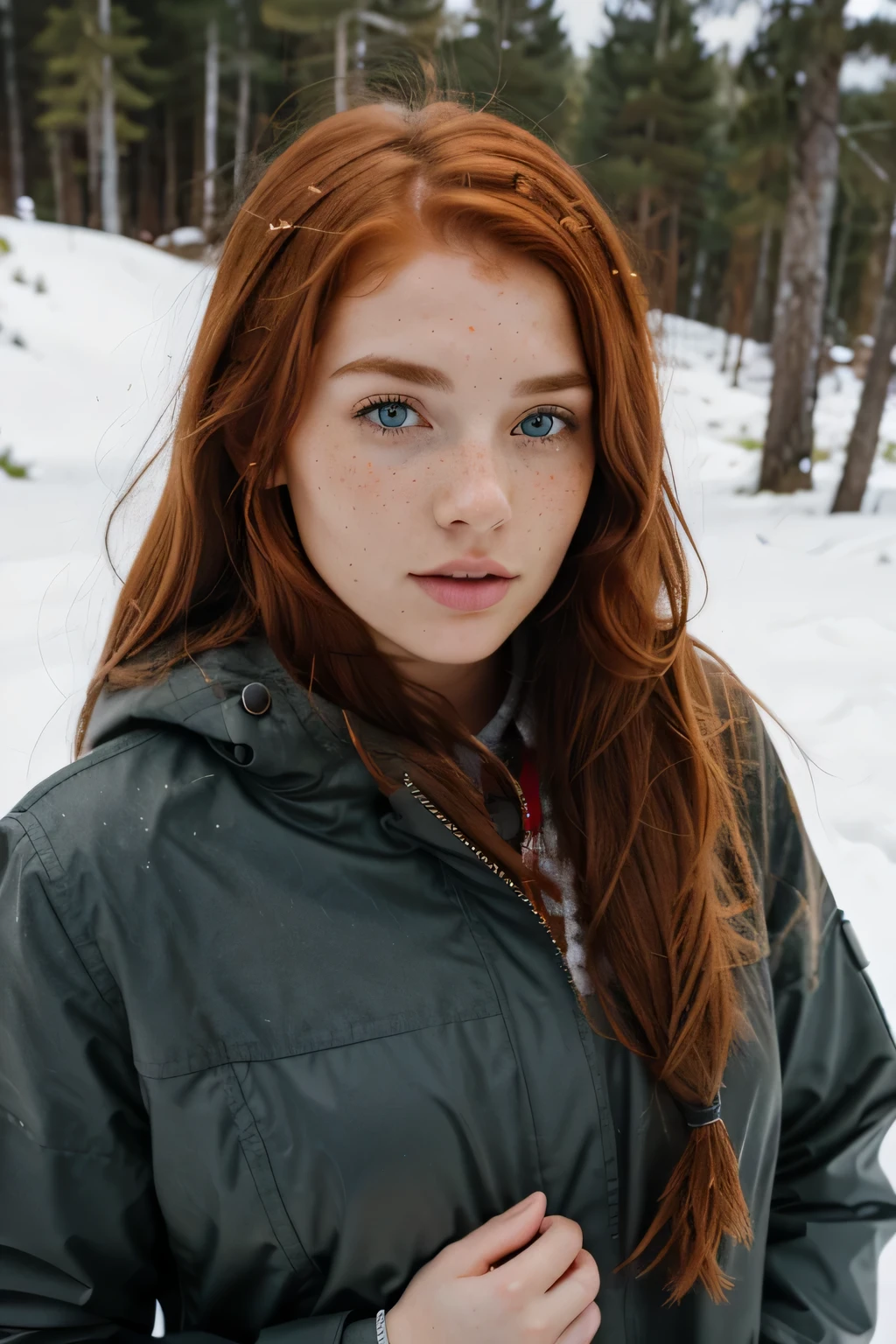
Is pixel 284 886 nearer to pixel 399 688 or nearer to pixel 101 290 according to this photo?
pixel 399 688

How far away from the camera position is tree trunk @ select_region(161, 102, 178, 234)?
2.37 meters

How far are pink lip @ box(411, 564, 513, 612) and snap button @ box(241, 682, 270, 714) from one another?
0.16 metres

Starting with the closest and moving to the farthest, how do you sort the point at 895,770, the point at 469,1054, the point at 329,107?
the point at 469,1054 → the point at 329,107 → the point at 895,770

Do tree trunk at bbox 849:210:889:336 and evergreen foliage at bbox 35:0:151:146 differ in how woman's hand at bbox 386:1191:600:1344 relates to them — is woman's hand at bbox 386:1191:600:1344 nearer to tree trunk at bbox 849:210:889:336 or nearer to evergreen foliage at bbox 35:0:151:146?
tree trunk at bbox 849:210:889:336

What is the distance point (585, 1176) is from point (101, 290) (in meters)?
2.43

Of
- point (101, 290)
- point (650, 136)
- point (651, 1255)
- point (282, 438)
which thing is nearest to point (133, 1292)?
point (651, 1255)

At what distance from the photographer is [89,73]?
88.7 inches

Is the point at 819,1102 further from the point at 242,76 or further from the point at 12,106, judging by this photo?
the point at 12,106

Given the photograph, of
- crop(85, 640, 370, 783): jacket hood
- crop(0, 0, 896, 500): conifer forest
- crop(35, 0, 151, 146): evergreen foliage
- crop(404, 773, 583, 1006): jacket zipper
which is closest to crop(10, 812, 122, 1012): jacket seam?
crop(85, 640, 370, 783): jacket hood

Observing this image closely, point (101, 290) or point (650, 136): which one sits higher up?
point (650, 136)

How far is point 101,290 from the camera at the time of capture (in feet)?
7.91

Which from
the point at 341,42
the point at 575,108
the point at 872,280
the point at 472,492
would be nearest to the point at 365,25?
the point at 341,42

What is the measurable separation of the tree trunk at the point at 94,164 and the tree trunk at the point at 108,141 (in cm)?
1

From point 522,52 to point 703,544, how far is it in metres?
1.23
